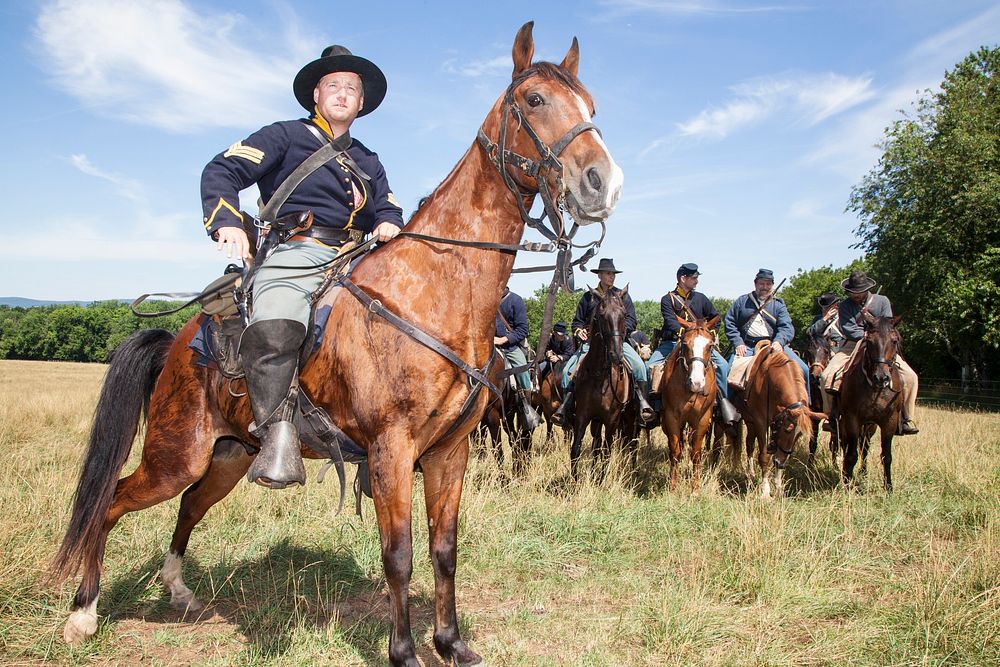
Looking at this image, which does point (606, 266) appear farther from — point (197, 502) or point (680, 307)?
point (197, 502)

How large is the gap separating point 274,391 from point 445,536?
1213mm

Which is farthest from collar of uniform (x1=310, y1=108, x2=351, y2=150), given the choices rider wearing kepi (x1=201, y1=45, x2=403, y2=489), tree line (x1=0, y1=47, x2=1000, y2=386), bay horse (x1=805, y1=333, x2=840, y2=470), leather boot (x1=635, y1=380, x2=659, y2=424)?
tree line (x1=0, y1=47, x2=1000, y2=386)

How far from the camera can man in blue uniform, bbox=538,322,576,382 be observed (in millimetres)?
12312

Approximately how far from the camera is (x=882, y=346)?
8312 millimetres

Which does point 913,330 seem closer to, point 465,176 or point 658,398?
point 658,398

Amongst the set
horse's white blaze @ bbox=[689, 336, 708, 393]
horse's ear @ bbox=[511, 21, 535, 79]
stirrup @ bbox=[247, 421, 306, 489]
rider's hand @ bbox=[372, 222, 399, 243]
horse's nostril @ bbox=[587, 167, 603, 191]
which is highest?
horse's ear @ bbox=[511, 21, 535, 79]

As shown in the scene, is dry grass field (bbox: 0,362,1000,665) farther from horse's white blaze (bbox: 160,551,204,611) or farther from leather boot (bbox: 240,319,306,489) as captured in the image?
leather boot (bbox: 240,319,306,489)

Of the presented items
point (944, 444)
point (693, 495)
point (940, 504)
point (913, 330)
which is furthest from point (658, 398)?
point (913, 330)

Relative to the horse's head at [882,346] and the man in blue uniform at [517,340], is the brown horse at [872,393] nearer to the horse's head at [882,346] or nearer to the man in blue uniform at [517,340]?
the horse's head at [882,346]

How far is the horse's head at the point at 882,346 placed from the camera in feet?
27.2

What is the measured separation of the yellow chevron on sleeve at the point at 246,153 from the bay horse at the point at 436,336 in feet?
2.68

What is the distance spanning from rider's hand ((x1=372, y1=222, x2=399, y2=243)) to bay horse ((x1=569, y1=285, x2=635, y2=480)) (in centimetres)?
552

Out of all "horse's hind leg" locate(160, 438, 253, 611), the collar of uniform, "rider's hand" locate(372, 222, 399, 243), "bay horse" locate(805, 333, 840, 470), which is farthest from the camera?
"bay horse" locate(805, 333, 840, 470)

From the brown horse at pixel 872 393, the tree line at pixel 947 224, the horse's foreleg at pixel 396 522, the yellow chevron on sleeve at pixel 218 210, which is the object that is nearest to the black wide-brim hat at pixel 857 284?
the brown horse at pixel 872 393
